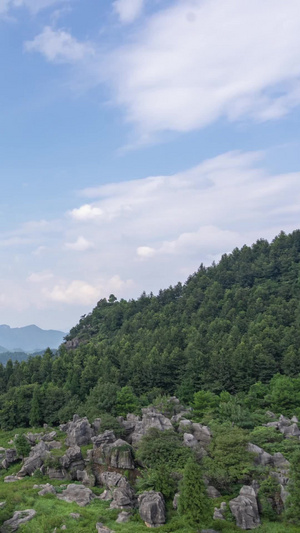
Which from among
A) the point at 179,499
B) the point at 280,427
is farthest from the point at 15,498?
the point at 280,427

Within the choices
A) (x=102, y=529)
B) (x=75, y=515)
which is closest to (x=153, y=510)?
(x=102, y=529)

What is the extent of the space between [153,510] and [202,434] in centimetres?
1001

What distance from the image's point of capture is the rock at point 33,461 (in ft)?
128

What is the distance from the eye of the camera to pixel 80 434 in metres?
42.7

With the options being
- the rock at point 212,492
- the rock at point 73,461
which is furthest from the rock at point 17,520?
the rock at point 212,492

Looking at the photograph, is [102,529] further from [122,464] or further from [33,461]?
[33,461]

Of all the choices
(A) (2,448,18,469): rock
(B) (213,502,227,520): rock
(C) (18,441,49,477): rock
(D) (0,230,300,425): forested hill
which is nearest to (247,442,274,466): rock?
(B) (213,502,227,520): rock

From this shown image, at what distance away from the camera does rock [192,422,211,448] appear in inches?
1419

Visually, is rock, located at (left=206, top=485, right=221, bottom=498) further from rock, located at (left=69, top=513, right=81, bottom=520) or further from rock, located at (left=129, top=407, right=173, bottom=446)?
rock, located at (left=69, top=513, right=81, bottom=520)

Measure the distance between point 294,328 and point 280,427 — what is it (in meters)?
27.7

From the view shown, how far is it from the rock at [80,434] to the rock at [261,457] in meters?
18.3

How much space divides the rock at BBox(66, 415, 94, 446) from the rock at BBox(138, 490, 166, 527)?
14513 mm

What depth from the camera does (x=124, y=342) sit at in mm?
79750

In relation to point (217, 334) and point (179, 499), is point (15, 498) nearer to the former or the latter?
point (179, 499)
